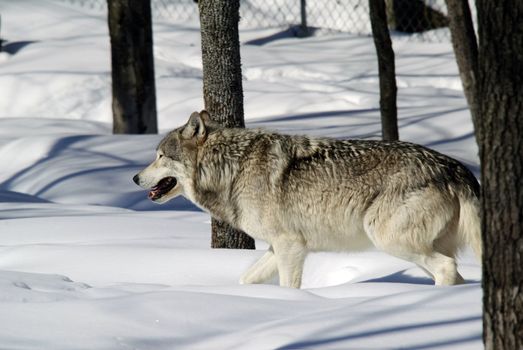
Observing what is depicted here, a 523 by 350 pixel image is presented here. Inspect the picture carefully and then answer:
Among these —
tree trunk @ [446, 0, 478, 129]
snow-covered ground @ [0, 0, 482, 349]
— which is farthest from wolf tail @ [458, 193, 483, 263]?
tree trunk @ [446, 0, 478, 129]

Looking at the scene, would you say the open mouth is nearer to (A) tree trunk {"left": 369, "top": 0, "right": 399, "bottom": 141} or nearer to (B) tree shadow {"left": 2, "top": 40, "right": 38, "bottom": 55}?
(A) tree trunk {"left": 369, "top": 0, "right": 399, "bottom": 141}

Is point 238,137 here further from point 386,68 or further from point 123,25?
point 123,25

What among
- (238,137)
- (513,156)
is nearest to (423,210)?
(238,137)

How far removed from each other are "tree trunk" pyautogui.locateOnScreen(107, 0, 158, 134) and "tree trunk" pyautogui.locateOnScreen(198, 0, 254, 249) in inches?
218

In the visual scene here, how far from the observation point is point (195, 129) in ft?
21.0

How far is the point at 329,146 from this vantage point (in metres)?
6.14

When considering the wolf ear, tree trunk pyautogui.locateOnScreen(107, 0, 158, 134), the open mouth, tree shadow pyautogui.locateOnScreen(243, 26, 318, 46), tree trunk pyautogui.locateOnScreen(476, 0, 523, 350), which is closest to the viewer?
→ tree trunk pyautogui.locateOnScreen(476, 0, 523, 350)

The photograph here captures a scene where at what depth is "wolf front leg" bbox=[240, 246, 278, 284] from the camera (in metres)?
6.18

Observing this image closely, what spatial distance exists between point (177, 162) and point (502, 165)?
3.40m

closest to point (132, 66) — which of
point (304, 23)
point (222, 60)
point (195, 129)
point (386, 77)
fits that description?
point (386, 77)

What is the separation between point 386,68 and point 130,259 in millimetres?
3904

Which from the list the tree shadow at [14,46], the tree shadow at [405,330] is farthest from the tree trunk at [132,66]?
the tree shadow at [405,330]

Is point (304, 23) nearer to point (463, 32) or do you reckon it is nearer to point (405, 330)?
point (463, 32)

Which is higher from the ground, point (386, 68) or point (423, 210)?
point (386, 68)
